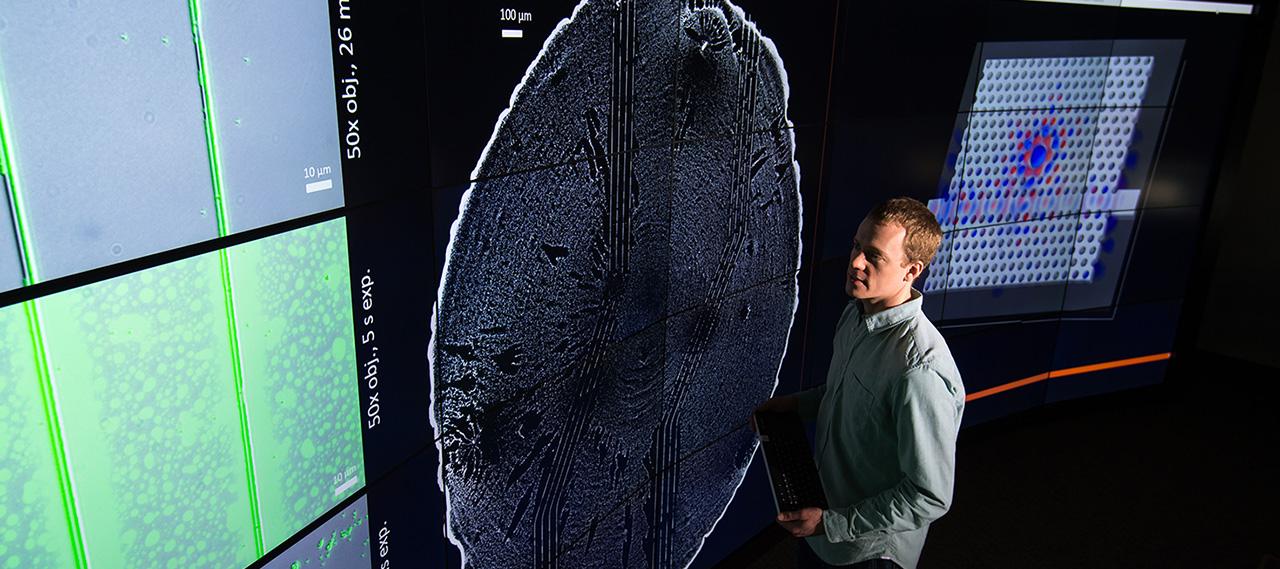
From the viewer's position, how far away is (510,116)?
1447 millimetres

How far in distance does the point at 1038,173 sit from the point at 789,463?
7.10ft

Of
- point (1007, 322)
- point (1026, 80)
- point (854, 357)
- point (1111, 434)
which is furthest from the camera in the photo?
point (1111, 434)

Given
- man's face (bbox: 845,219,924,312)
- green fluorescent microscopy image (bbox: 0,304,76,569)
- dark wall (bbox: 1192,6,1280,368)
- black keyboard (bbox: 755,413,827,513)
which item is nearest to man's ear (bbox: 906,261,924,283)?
man's face (bbox: 845,219,924,312)

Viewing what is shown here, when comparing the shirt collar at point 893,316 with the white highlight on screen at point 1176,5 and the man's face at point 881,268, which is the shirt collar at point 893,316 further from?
the white highlight on screen at point 1176,5

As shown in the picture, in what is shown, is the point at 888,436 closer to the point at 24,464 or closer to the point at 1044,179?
the point at 24,464

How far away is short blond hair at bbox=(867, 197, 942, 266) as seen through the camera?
158 centimetres

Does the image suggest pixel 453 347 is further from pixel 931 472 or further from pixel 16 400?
pixel 931 472

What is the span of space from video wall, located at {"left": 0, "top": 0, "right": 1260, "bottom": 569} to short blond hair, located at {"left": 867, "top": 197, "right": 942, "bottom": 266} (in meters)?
0.53

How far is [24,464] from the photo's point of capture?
2.73 ft

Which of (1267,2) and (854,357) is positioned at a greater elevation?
(1267,2)

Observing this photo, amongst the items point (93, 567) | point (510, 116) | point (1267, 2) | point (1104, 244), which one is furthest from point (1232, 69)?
point (93, 567)

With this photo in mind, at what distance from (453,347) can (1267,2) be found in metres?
3.87

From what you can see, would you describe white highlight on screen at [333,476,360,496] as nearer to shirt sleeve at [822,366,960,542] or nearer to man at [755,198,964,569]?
man at [755,198,964,569]

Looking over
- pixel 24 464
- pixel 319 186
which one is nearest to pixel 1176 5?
pixel 319 186
